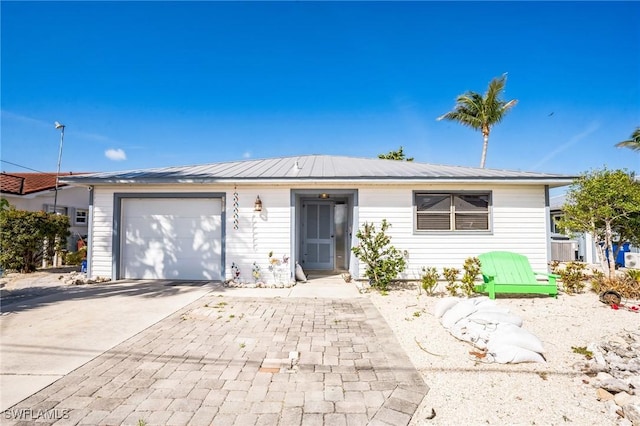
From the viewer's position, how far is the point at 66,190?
12289 millimetres

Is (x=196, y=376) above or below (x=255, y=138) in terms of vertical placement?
below

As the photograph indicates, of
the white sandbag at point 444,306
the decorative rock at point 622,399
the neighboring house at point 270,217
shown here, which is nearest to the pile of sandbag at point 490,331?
the white sandbag at point 444,306

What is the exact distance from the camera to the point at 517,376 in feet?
9.02

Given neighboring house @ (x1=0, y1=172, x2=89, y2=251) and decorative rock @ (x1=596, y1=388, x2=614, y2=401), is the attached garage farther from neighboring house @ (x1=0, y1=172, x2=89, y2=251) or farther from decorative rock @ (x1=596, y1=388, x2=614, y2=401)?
decorative rock @ (x1=596, y1=388, x2=614, y2=401)

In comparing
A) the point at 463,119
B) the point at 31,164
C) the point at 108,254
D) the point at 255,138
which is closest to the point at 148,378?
the point at 108,254

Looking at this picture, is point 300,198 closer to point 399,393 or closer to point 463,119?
point 399,393

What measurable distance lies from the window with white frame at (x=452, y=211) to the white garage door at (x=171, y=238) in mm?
5395

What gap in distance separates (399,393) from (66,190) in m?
15.5

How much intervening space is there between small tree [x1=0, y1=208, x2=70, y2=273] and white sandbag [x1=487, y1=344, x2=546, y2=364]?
38.6ft

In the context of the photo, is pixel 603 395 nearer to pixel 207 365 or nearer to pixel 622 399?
pixel 622 399

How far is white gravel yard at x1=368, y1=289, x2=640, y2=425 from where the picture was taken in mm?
2170

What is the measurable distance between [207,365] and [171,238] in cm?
555

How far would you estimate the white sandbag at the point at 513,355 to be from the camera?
3.00m

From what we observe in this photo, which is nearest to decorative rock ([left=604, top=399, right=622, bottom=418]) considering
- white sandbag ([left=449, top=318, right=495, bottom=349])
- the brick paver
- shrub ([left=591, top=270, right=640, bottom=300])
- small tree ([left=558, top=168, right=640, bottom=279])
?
white sandbag ([left=449, top=318, right=495, bottom=349])
